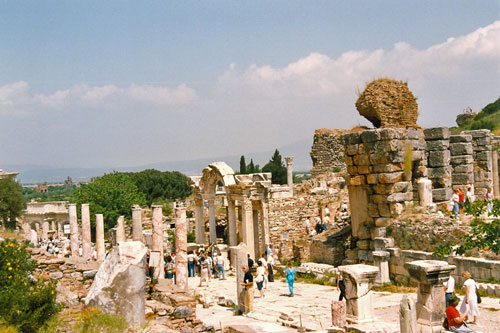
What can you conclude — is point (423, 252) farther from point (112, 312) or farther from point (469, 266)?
point (112, 312)

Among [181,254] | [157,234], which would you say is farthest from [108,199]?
[181,254]

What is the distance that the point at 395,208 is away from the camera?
675 inches

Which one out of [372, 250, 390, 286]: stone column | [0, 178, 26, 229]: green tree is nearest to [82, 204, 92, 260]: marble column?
[372, 250, 390, 286]: stone column

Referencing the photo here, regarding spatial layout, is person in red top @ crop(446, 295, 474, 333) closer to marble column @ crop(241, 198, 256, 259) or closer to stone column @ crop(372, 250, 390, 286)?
stone column @ crop(372, 250, 390, 286)

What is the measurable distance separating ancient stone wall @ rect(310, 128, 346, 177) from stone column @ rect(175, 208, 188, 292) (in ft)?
76.6

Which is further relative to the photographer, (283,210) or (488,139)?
(283,210)

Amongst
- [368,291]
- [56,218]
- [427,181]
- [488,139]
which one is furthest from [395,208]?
[56,218]

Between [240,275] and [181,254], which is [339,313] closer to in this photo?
[240,275]

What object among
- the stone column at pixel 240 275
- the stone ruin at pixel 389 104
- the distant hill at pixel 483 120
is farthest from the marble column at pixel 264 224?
the distant hill at pixel 483 120

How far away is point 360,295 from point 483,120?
47546mm

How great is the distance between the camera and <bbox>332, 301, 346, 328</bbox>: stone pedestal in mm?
10633

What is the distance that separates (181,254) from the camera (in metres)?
17.2

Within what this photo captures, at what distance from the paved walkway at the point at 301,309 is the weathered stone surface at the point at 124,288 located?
3.96 metres

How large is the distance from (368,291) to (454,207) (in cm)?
730
